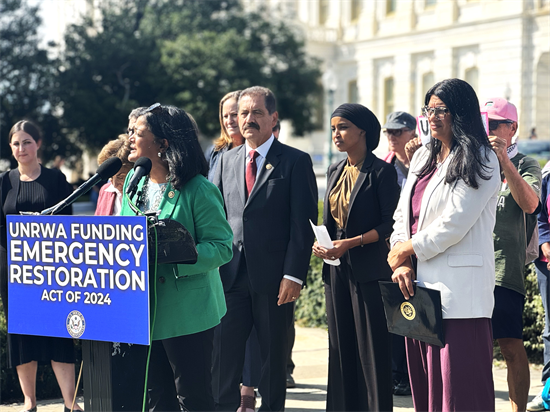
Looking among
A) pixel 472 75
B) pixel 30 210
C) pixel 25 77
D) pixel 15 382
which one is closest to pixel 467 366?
pixel 30 210

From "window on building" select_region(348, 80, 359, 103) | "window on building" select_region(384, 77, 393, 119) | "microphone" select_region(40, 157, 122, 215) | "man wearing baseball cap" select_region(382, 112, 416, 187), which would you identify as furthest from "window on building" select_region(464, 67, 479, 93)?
"microphone" select_region(40, 157, 122, 215)

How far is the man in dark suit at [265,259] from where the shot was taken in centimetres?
470

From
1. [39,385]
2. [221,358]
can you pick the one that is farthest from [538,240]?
[39,385]

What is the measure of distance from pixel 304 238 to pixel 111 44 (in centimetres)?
2915

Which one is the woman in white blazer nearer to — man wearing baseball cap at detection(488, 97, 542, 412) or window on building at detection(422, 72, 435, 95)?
man wearing baseball cap at detection(488, 97, 542, 412)

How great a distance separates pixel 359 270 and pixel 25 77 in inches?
1096

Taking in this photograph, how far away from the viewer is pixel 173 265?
11.4 ft

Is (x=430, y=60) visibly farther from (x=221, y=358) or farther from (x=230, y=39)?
(x=221, y=358)

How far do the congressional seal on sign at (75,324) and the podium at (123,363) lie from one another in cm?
10

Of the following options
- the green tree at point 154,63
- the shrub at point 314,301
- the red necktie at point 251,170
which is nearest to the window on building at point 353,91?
the green tree at point 154,63

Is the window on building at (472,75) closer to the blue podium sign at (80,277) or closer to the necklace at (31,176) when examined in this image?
the necklace at (31,176)

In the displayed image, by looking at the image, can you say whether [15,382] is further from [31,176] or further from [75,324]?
[75,324]

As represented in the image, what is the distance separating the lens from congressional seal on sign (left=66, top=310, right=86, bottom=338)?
3.17 m

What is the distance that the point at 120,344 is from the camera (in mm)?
3318
